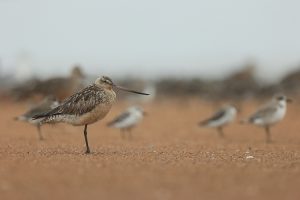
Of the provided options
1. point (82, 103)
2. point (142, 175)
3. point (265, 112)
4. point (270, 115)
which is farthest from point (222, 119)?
point (142, 175)

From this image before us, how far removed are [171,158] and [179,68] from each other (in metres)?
29.0

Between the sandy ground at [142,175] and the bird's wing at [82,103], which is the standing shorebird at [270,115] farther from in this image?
the bird's wing at [82,103]

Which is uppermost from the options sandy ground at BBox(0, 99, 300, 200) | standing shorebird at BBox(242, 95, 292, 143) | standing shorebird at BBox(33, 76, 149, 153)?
standing shorebird at BBox(242, 95, 292, 143)

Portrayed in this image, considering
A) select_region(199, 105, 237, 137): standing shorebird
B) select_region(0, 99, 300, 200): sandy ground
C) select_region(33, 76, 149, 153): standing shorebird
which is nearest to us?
select_region(0, 99, 300, 200): sandy ground

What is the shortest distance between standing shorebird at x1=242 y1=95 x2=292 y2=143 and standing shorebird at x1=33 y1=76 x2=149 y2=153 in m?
6.46

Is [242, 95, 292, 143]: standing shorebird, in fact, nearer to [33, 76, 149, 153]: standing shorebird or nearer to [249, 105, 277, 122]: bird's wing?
[249, 105, 277, 122]: bird's wing

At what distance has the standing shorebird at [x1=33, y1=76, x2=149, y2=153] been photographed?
33.5 ft

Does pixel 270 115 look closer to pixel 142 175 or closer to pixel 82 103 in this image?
pixel 82 103

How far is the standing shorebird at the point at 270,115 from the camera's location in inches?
624

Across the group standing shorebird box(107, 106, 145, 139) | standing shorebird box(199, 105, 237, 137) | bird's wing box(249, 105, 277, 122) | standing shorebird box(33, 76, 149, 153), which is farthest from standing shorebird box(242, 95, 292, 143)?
standing shorebird box(33, 76, 149, 153)

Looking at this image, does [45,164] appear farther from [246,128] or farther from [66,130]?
[246,128]

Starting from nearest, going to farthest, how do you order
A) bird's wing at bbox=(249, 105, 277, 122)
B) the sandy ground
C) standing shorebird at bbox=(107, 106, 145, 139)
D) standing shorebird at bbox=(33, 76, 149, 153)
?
the sandy ground → standing shorebird at bbox=(33, 76, 149, 153) → bird's wing at bbox=(249, 105, 277, 122) → standing shorebird at bbox=(107, 106, 145, 139)

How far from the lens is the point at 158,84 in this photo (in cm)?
3062

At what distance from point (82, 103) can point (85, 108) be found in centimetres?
11
